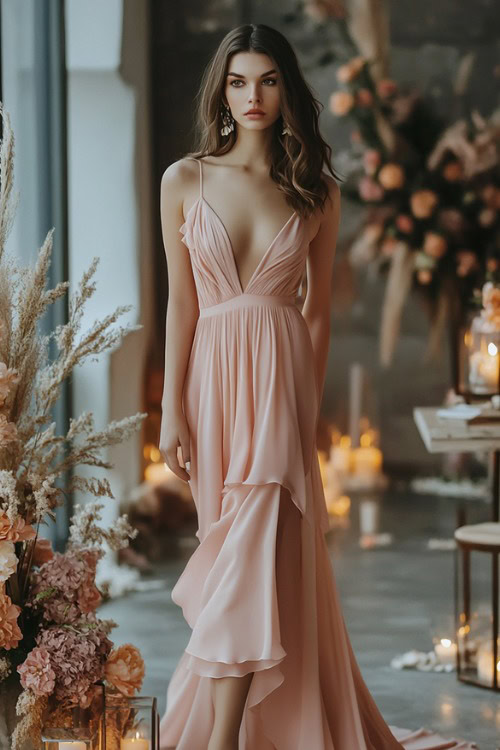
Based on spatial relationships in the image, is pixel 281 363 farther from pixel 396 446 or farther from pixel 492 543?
pixel 396 446

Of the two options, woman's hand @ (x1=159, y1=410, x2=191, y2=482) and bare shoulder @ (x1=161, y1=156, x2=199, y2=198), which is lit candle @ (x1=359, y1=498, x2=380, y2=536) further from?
bare shoulder @ (x1=161, y1=156, x2=199, y2=198)

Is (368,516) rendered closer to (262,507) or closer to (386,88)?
(386,88)

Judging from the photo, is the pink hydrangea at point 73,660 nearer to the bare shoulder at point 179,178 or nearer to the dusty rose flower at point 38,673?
the dusty rose flower at point 38,673

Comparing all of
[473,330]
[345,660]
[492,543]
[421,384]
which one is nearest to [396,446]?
[421,384]

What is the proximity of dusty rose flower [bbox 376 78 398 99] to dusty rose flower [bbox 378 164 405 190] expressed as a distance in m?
0.39

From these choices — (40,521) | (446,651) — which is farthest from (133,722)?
(446,651)

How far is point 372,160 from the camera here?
5.97 meters

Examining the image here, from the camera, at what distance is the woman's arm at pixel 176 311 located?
8.29 feet

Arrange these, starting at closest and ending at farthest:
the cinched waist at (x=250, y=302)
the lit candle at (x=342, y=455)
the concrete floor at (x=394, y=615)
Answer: the cinched waist at (x=250, y=302) < the concrete floor at (x=394, y=615) < the lit candle at (x=342, y=455)

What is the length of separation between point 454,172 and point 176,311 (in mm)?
3701

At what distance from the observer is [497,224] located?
600 cm

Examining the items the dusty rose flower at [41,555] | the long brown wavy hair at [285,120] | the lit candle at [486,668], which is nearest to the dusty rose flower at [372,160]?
the lit candle at [486,668]

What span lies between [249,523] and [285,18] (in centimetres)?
428

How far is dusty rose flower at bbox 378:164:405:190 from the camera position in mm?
5918
